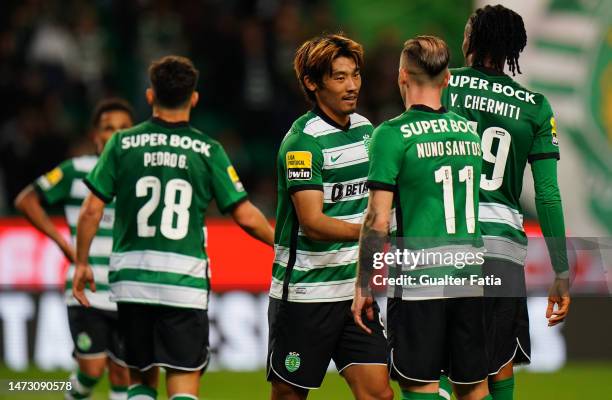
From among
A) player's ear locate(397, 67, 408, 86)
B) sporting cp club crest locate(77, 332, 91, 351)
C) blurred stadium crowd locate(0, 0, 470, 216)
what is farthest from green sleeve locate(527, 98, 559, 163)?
blurred stadium crowd locate(0, 0, 470, 216)

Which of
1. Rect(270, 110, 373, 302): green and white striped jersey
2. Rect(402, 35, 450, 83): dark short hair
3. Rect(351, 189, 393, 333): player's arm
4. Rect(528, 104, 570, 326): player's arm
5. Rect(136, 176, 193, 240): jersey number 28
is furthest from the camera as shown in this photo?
Rect(136, 176, 193, 240): jersey number 28

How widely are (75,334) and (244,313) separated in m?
3.16

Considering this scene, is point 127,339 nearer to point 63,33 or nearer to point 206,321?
point 206,321

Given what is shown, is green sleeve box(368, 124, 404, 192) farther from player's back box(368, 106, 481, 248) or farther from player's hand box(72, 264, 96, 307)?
player's hand box(72, 264, 96, 307)

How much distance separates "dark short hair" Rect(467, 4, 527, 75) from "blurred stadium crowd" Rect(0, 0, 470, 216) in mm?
8238

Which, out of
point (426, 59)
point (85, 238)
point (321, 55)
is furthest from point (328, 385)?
point (426, 59)

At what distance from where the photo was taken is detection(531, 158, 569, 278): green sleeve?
20.9ft

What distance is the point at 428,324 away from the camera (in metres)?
5.69

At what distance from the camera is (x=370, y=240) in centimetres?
559

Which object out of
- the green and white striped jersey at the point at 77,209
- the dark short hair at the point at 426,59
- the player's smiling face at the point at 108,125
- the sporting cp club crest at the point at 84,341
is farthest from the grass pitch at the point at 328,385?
the dark short hair at the point at 426,59

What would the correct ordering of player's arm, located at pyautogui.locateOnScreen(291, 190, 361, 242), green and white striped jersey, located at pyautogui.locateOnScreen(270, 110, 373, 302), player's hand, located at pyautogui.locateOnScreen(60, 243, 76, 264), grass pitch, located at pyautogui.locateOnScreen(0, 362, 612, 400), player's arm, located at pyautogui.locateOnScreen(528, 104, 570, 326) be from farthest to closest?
grass pitch, located at pyautogui.locateOnScreen(0, 362, 612, 400)
player's hand, located at pyautogui.locateOnScreen(60, 243, 76, 264)
player's arm, located at pyautogui.locateOnScreen(528, 104, 570, 326)
green and white striped jersey, located at pyautogui.locateOnScreen(270, 110, 373, 302)
player's arm, located at pyautogui.locateOnScreen(291, 190, 361, 242)

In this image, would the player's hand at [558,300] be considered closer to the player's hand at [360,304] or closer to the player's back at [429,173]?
the player's back at [429,173]

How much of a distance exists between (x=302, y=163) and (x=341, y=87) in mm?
458

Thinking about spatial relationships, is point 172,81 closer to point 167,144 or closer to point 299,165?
point 167,144
